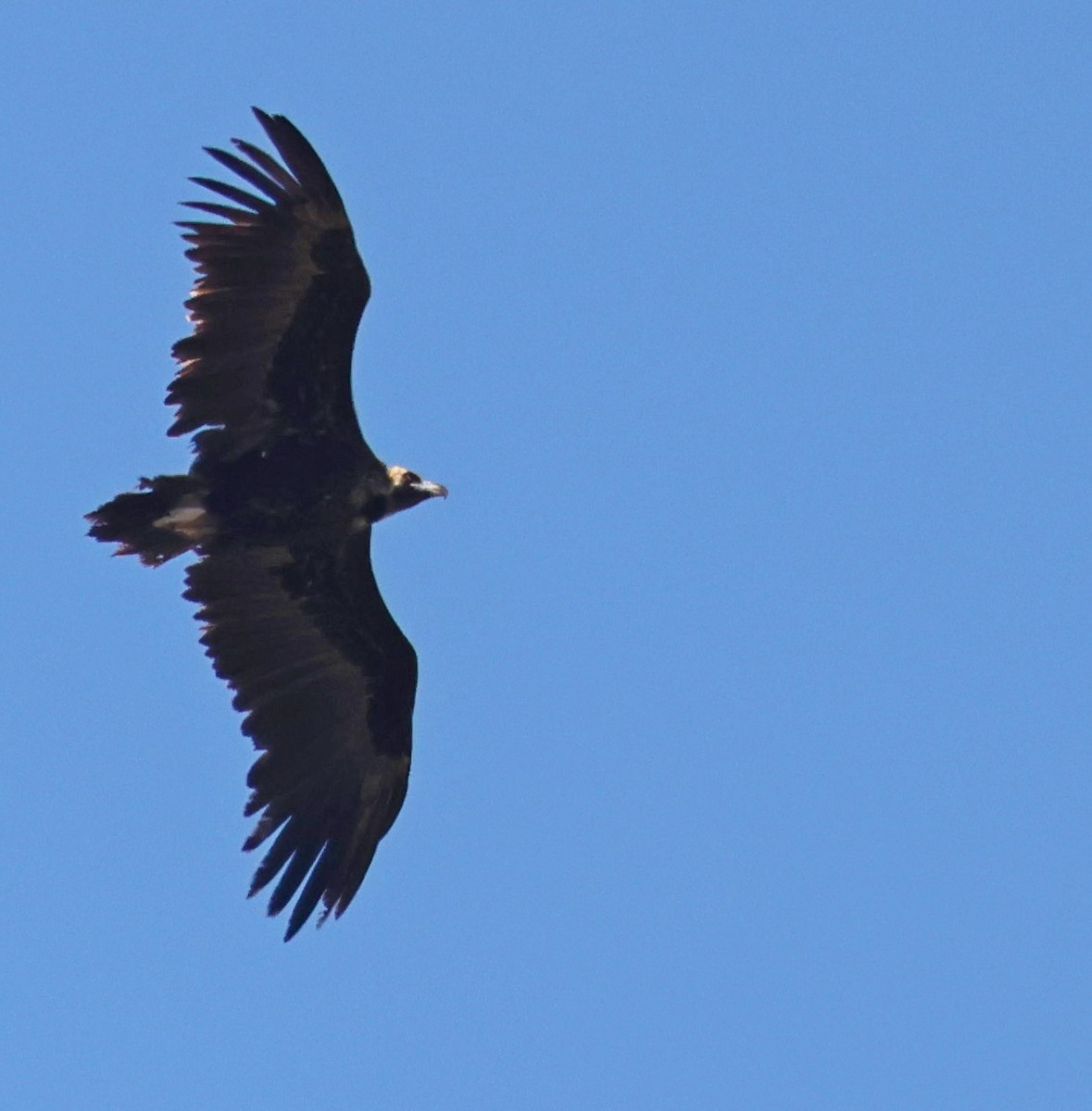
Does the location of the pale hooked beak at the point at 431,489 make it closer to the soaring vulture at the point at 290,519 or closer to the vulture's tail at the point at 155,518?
the soaring vulture at the point at 290,519

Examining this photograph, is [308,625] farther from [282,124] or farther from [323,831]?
[282,124]

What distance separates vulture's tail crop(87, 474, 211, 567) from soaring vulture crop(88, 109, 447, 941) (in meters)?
0.02

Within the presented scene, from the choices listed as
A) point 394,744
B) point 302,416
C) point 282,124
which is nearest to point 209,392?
point 302,416

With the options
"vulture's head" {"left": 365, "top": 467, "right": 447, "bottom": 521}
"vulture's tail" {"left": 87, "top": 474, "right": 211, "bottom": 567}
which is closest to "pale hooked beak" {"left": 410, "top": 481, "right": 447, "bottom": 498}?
"vulture's head" {"left": 365, "top": 467, "right": 447, "bottom": 521}

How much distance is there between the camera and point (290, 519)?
22766 millimetres

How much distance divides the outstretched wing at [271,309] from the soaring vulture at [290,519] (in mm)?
16

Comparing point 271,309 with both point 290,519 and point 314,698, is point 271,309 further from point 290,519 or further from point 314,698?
point 314,698

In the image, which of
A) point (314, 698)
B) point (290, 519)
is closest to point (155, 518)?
point (290, 519)

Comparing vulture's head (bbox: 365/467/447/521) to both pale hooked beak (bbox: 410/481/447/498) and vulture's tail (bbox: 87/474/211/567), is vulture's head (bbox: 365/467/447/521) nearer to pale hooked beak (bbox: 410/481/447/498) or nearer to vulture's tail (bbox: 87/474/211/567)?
pale hooked beak (bbox: 410/481/447/498)

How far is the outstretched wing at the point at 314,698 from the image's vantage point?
74.5ft

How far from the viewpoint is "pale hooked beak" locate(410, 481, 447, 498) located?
23.3 meters

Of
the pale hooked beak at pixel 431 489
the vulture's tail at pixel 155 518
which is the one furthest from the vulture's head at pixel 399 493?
the vulture's tail at pixel 155 518

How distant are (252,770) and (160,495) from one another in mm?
2727

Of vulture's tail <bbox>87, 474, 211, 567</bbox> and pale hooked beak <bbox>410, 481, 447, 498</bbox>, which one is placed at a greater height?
pale hooked beak <bbox>410, 481, 447, 498</bbox>
